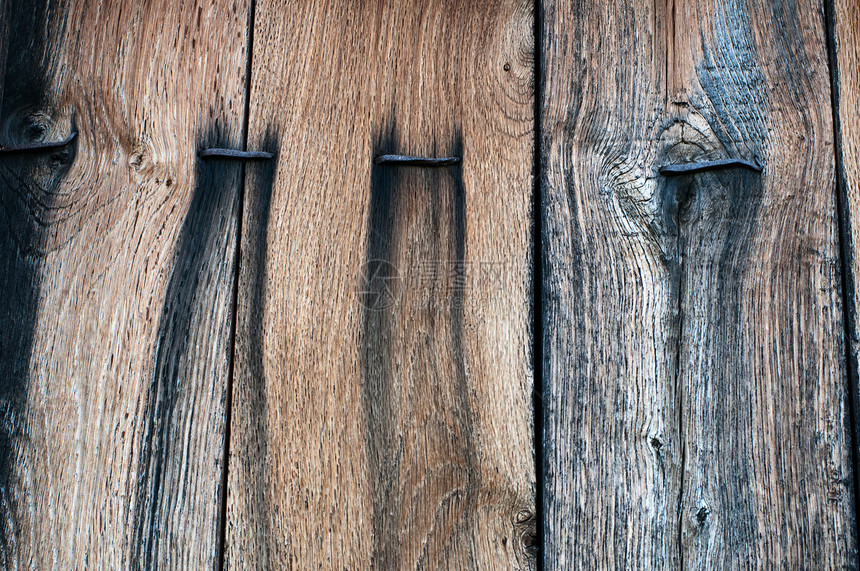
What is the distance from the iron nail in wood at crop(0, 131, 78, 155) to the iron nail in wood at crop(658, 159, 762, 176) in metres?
0.67

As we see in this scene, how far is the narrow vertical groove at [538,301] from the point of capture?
23.4 inches

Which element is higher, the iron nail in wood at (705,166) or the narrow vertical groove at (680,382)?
the iron nail in wood at (705,166)

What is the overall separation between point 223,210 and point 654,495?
562 millimetres

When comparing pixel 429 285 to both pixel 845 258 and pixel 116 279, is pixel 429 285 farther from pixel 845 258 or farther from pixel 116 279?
pixel 845 258

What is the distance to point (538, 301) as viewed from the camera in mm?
621

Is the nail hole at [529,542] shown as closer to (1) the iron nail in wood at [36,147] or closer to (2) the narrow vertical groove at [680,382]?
(2) the narrow vertical groove at [680,382]

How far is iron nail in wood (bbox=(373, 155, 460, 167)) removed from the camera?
629 mm

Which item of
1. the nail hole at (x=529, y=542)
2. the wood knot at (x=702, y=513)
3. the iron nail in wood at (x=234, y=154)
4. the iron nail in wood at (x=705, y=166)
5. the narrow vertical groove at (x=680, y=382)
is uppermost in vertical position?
the iron nail in wood at (x=234, y=154)

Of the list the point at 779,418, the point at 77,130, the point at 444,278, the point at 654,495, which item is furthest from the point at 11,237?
the point at 779,418

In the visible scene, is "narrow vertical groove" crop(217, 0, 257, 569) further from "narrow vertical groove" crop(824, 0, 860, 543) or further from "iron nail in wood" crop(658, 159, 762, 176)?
"narrow vertical groove" crop(824, 0, 860, 543)

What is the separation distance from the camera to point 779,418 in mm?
590

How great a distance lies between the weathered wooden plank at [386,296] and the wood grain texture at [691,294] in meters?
0.05

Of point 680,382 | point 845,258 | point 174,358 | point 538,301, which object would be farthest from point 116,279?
point 845,258

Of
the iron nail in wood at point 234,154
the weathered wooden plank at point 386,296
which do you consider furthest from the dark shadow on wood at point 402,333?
the iron nail in wood at point 234,154
